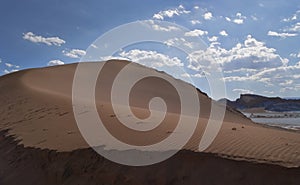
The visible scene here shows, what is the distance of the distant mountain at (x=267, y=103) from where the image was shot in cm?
5658

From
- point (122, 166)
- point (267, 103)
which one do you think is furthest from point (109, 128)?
point (267, 103)

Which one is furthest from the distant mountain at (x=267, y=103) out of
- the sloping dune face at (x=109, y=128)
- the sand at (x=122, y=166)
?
the sand at (x=122, y=166)

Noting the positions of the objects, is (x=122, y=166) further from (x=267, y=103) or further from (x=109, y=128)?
(x=267, y=103)

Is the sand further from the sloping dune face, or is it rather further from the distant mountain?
the distant mountain

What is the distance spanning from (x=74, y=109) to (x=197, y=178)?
803 cm

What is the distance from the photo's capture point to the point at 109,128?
10.5m

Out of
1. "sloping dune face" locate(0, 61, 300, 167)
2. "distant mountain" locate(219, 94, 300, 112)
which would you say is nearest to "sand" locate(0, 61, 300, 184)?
"sloping dune face" locate(0, 61, 300, 167)

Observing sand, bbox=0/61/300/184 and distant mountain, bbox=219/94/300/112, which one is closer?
sand, bbox=0/61/300/184

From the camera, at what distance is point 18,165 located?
31.3 ft

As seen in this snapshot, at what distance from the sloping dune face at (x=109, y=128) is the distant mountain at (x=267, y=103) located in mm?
34514

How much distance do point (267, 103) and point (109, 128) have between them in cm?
6094

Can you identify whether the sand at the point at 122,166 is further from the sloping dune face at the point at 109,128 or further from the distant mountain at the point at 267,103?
the distant mountain at the point at 267,103

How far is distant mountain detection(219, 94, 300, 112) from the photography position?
56575mm

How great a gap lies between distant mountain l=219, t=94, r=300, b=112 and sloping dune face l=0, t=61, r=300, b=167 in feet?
113
